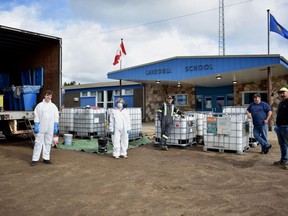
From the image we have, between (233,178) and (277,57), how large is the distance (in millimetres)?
9107

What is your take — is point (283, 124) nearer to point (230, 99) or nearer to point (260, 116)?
point (260, 116)

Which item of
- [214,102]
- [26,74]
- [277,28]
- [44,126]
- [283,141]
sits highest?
[277,28]

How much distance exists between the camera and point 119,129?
7.74 meters

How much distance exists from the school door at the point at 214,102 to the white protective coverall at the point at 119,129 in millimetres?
13720

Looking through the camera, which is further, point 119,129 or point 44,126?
point 119,129

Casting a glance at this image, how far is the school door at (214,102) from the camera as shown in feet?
66.8

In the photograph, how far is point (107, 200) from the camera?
4355 millimetres

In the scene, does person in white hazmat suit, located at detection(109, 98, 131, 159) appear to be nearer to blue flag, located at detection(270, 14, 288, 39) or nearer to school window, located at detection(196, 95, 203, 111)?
blue flag, located at detection(270, 14, 288, 39)

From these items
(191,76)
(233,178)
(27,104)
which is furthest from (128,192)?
(191,76)

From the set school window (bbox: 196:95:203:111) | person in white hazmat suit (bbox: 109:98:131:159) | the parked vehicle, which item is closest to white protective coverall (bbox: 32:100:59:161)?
person in white hazmat suit (bbox: 109:98:131:159)

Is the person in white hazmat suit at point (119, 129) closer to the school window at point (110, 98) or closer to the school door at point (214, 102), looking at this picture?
the school door at point (214, 102)

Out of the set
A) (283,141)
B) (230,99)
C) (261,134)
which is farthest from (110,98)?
(283,141)

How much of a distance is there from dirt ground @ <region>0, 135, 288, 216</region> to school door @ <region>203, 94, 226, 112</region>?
12478mm

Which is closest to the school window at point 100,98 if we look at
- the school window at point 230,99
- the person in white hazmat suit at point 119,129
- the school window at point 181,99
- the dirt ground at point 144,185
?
the school window at point 181,99
